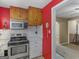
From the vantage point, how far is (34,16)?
3609 mm

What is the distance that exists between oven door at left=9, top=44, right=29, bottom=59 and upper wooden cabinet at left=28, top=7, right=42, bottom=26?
100 cm

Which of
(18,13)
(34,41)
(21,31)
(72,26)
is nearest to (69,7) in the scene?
(34,41)

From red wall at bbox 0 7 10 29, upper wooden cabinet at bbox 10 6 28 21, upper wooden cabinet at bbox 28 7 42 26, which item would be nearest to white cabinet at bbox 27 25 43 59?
upper wooden cabinet at bbox 28 7 42 26

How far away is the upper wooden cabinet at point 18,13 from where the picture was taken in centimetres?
340

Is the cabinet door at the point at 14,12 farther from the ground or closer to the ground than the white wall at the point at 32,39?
farther from the ground

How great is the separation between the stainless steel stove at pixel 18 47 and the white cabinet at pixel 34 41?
222 mm

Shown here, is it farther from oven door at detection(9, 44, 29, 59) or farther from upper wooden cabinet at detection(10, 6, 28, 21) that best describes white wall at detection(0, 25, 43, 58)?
upper wooden cabinet at detection(10, 6, 28, 21)

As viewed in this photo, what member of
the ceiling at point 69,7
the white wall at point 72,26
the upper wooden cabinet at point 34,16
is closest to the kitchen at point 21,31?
the upper wooden cabinet at point 34,16

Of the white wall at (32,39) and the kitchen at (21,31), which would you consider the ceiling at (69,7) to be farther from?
the white wall at (32,39)

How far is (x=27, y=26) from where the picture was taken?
391 cm

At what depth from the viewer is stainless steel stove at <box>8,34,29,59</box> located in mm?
3334

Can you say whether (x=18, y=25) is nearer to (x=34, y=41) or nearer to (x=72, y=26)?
(x=34, y=41)

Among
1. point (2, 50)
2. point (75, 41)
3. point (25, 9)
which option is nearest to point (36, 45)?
point (2, 50)

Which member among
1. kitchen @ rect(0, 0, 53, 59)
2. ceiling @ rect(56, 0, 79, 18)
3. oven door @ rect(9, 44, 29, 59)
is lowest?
oven door @ rect(9, 44, 29, 59)
